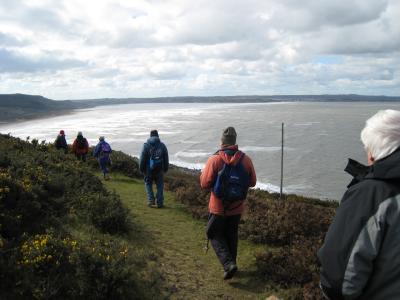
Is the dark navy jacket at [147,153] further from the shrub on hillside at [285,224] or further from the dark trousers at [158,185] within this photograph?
the shrub on hillside at [285,224]

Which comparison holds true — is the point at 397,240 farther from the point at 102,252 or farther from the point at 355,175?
the point at 102,252

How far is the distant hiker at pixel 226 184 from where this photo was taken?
5.59 meters

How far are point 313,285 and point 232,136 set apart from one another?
6.76 feet

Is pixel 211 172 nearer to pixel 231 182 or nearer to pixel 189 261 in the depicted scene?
pixel 231 182

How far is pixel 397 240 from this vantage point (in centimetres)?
239

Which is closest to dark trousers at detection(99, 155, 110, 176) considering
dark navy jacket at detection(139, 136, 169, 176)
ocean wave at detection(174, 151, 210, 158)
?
dark navy jacket at detection(139, 136, 169, 176)

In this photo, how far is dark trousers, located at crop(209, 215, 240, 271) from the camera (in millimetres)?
5855

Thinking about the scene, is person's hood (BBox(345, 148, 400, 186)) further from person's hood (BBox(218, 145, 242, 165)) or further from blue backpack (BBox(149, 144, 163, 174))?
blue backpack (BBox(149, 144, 163, 174))

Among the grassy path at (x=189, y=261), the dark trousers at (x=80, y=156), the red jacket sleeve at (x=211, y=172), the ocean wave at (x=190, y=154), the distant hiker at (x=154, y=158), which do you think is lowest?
the ocean wave at (x=190, y=154)

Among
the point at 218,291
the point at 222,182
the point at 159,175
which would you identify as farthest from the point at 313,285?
the point at 159,175

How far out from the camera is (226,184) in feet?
18.4

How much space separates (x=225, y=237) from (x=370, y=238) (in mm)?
3790

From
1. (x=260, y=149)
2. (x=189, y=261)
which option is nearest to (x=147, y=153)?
(x=189, y=261)

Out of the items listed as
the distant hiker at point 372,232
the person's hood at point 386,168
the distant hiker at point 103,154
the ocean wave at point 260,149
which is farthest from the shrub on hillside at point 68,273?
the ocean wave at point 260,149
